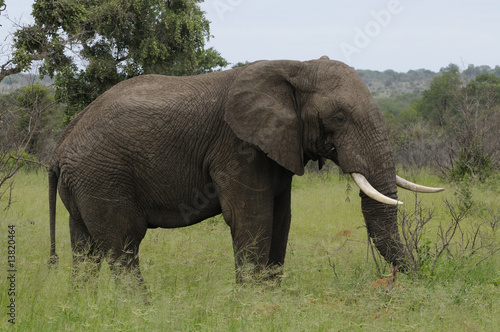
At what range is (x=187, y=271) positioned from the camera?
235 inches

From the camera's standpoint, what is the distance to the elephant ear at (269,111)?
4934 mm

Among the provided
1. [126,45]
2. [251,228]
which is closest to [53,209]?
[251,228]

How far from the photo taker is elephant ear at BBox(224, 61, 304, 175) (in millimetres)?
4934

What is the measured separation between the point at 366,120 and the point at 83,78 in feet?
40.0

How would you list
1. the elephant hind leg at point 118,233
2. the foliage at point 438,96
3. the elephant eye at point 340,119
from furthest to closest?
the foliage at point 438,96
the elephant hind leg at point 118,233
the elephant eye at point 340,119

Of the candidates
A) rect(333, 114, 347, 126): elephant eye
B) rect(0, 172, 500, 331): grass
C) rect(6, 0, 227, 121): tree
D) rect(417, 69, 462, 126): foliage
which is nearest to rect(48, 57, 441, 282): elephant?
rect(333, 114, 347, 126): elephant eye

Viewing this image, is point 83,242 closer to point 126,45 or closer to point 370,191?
point 370,191

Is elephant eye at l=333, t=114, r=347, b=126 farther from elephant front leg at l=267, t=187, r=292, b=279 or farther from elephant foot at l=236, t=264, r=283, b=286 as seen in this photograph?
elephant foot at l=236, t=264, r=283, b=286

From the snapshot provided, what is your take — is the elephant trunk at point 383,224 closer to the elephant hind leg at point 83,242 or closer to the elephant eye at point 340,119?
the elephant eye at point 340,119

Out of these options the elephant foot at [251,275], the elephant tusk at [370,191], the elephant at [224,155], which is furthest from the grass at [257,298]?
the elephant tusk at [370,191]

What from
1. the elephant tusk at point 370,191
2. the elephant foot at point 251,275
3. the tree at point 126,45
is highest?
the tree at point 126,45

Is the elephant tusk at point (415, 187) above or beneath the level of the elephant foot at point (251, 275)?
above

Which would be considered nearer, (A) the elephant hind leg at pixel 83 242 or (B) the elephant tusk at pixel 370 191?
(B) the elephant tusk at pixel 370 191

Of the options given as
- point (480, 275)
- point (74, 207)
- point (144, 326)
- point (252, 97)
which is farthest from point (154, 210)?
point (480, 275)
